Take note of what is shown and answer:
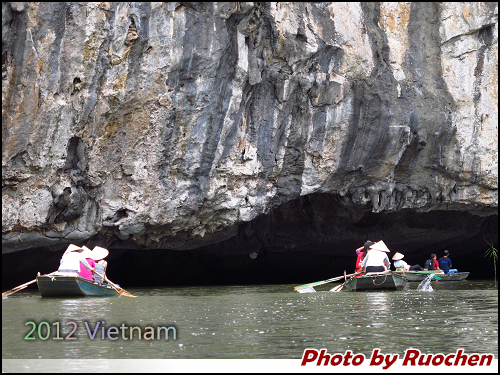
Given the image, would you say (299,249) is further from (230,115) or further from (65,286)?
(65,286)

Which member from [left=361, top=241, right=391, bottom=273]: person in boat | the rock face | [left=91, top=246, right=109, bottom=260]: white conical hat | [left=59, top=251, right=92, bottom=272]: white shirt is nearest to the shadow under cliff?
the rock face

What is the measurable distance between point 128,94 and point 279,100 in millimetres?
4057

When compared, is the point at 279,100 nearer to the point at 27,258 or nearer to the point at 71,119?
the point at 71,119

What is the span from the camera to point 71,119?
13.3 meters

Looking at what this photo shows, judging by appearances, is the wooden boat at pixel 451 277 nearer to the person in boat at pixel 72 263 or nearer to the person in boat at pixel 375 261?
the person in boat at pixel 375 261

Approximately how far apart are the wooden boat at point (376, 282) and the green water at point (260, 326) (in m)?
2.35

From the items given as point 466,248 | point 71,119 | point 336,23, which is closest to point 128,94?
point 71,119

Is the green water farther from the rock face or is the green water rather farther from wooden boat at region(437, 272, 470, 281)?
wooden boat at region(437, 272, 470, 281)

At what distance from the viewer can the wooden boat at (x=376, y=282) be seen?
13.7m

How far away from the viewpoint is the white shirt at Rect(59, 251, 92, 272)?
39.7 ft

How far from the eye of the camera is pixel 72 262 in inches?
479

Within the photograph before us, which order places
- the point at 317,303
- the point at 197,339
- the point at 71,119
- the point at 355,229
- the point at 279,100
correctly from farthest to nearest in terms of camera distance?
1. the point at 355,229
2. the point at 279,100
3. the point at 71,119
4. the point at 317,303
5. the point at 197,339

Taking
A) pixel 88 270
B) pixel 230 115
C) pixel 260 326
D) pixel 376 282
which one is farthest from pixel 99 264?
pixel 260 326

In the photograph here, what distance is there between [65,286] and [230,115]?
19.4ft
